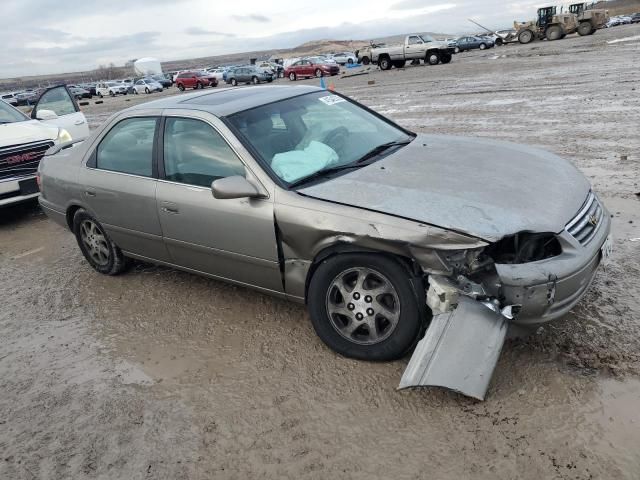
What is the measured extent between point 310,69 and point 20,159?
101ft

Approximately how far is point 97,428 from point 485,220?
2.37m

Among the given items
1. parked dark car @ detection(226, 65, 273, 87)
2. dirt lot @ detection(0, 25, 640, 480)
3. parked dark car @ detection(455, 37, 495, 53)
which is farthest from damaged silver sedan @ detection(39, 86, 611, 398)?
parked dark car @ detection(455, 37, 495, 53)

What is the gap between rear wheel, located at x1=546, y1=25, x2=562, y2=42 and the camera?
35.3 m

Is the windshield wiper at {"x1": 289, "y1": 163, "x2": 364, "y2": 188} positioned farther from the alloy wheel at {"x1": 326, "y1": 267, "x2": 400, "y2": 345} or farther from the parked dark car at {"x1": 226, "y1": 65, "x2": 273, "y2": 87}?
the parked dark car at {"x1": 226, "y1": 65, "x2": 273, "y2": 87}

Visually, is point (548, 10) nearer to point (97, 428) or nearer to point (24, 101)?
point (97, 428)

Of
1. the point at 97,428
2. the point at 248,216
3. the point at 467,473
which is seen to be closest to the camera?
the point at 467,473

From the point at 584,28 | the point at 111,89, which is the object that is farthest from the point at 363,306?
the point at 111,89

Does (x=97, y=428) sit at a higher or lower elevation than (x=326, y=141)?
lower

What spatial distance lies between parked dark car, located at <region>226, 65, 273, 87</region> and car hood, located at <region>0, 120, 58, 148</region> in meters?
31.3

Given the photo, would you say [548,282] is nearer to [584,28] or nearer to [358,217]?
[358,217]

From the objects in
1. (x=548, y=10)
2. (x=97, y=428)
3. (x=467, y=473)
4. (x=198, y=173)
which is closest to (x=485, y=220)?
(x=467, y=473)

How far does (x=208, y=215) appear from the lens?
3.59 metres

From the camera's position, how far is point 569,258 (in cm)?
279

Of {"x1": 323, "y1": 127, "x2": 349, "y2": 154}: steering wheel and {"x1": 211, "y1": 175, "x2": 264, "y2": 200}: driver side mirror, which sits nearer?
{"x1": 211, "y1": 175, "x2": 264, "y2": 200}: driver side mirror
